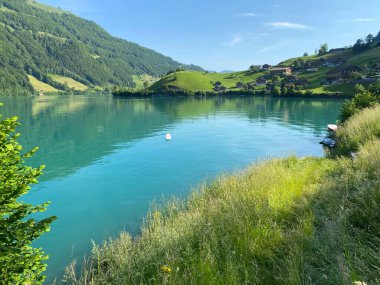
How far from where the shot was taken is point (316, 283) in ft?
19.1

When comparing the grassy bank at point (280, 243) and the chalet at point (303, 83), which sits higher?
the chalet at point (303, 83)

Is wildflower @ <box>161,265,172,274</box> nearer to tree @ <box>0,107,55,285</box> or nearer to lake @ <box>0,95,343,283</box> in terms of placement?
tree @ <box>0,107,55,285</box>

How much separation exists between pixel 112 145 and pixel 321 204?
147 ft

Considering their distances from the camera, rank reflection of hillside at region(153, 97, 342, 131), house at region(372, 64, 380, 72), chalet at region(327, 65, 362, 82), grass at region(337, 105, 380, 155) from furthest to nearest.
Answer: chalet at region(327, 65, 362, 82) < house at region(372, 64, 380, 72) < reflection of hillside at region(153, 97, 342, 131) < grass at region(337, 105, 380, 155)

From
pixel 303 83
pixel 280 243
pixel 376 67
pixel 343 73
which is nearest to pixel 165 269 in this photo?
pixel 280 243

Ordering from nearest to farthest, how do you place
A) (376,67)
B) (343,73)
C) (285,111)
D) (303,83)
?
(285,111)
(376,67)
(343,73)
(303,83)

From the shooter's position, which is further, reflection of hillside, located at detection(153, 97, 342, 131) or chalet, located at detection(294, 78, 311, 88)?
chalet, located at detection(294, 78, 311, 88)

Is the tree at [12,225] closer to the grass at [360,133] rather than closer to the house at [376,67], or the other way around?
the grass at [360,133]

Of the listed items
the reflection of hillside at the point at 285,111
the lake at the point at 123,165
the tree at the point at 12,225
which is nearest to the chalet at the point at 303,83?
the reflection of hillside at the point at 285,111

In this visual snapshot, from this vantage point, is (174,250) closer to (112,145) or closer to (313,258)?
(313,258)

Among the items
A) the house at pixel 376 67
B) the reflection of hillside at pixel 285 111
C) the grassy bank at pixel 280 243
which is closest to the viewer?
the grassy bank at pixel 280 243

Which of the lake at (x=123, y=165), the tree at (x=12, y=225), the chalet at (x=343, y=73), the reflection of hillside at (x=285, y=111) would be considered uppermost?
the chalet at (x=343, y=73)

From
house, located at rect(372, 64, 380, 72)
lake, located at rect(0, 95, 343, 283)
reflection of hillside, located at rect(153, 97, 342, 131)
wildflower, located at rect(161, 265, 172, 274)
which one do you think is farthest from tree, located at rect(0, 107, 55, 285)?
house, located at rect(372, 64, 380, 72)

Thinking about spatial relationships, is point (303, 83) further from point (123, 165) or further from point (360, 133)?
point (360, 133)
